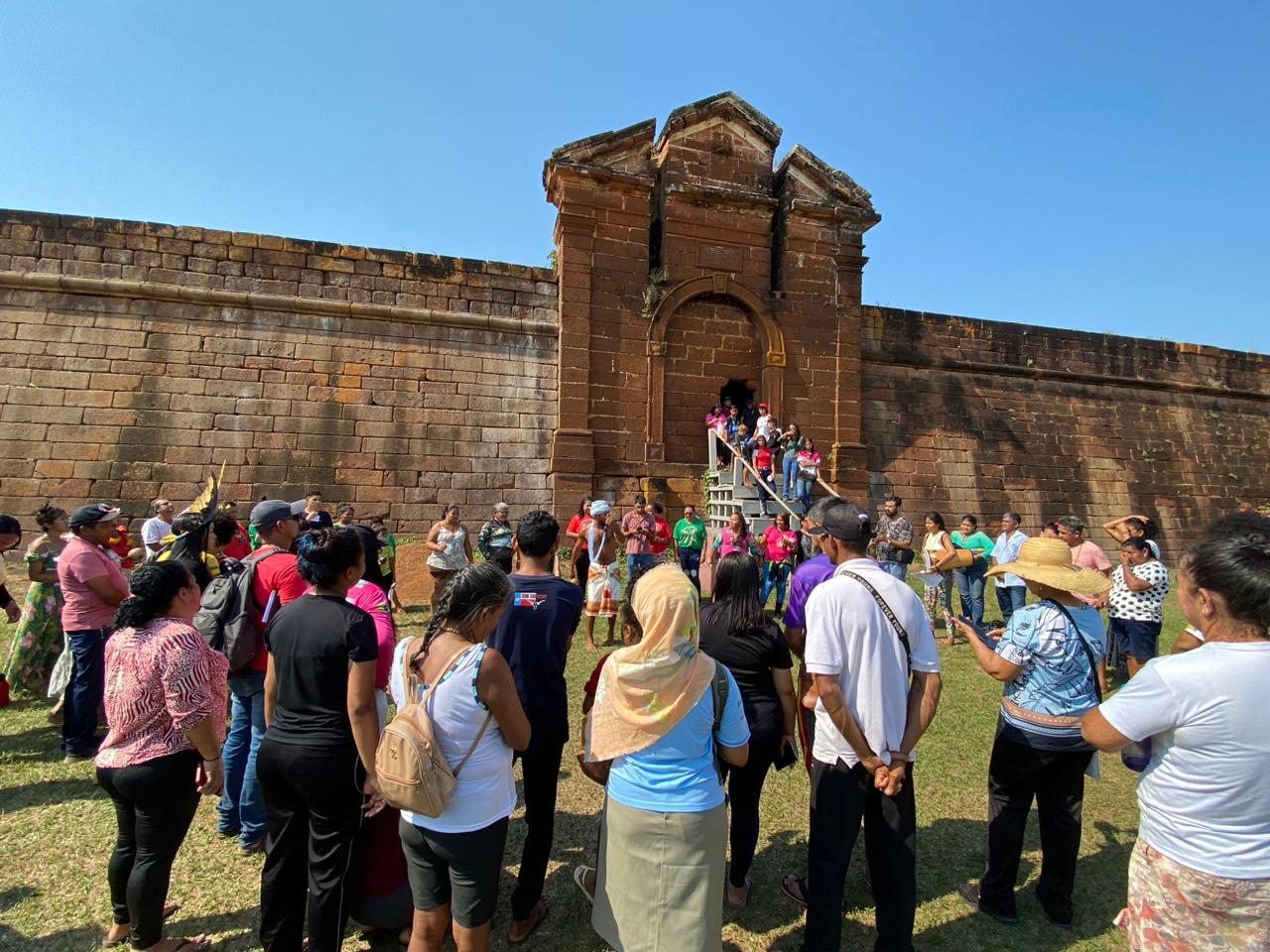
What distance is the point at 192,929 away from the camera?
2.86m

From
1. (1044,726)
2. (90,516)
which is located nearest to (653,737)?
(1044,726)

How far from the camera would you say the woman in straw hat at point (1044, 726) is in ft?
9.43

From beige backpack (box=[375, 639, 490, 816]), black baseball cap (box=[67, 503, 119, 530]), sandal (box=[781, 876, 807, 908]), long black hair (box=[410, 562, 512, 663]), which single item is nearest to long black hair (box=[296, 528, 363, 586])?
long black hair (box=[410, 562, 512, 663])

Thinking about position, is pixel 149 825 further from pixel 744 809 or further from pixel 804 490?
pixel 804 490

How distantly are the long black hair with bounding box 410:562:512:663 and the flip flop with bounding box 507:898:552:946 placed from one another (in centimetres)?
147

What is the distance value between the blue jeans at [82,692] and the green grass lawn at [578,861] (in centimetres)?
17

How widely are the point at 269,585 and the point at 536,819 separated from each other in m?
1.86

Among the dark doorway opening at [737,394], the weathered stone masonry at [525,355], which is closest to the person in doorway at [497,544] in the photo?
the weathered stone masonry at [525,355]

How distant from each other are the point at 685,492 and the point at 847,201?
23.2ft

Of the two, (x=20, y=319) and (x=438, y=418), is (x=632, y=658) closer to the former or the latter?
(x=438, y=418)

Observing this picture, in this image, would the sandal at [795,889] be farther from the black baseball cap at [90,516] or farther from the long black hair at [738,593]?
the black baseball cap at [90,516]

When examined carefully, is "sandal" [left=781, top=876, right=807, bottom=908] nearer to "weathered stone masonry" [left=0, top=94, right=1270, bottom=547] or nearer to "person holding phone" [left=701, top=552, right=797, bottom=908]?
"person holding phone" [left=701, top=552, right=797, bottom=908]

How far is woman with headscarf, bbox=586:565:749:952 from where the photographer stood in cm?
211

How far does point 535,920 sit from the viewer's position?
9.43 ft
